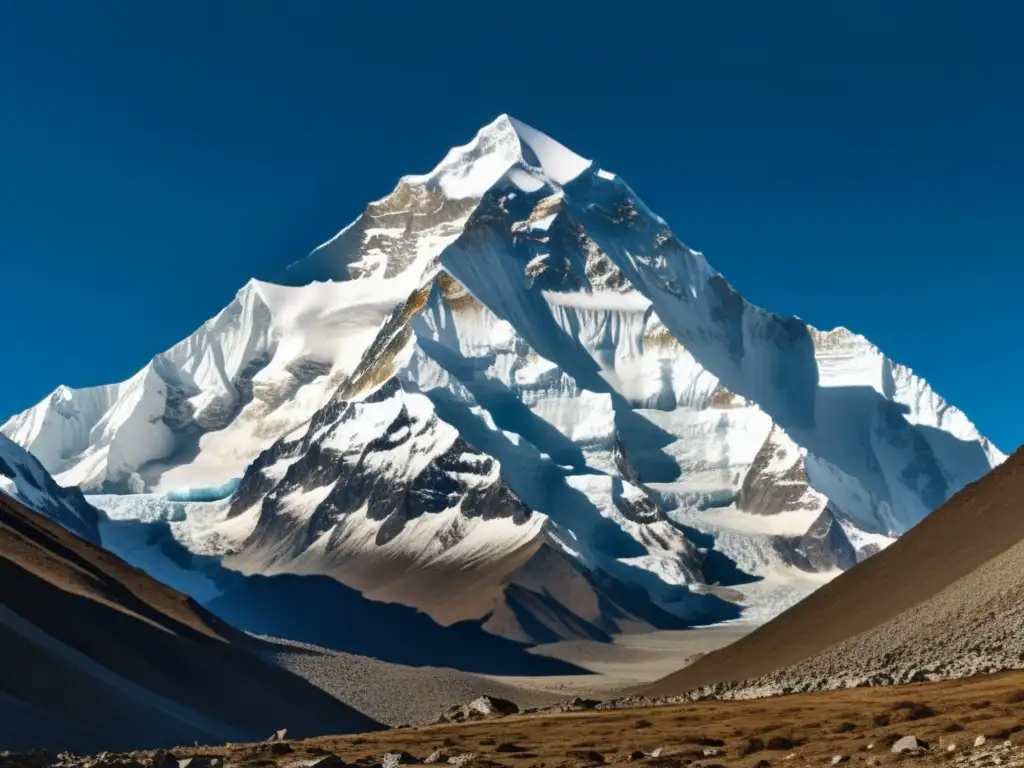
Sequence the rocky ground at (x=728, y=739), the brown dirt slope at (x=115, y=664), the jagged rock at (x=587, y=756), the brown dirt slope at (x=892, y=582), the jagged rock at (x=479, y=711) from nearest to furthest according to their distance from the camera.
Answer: the rocky ground at (x=728, y=739) → the jagged rock at (x=587, y=756) → the jagged rock at (x=479, y=711) → the brown dirt slope at (x=892, y=582) → the brown dirt slope at (x=115, y=664)

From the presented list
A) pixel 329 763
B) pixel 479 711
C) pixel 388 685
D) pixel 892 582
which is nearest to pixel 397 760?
pixel 329 763

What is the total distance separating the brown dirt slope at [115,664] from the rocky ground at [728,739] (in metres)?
25.5

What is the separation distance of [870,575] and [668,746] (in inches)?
1590

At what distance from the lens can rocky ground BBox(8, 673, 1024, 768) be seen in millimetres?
37000

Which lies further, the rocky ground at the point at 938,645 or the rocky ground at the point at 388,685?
the rocky ground at the point at 388,685

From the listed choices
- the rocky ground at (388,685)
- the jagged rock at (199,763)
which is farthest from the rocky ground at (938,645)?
the rocky ground at (388,685)

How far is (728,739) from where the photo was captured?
44375mm

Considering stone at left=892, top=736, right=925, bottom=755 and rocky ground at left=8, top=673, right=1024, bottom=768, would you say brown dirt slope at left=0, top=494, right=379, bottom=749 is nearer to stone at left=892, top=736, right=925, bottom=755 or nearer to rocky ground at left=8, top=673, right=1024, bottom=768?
rocky ground at left=8, top=673, right=1024, bottom=768

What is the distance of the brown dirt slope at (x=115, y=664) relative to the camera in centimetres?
8181

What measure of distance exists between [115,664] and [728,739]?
220 ft

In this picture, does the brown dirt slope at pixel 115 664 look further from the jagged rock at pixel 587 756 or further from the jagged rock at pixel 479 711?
the jagged rock at pixel 587 756

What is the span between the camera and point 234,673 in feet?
380

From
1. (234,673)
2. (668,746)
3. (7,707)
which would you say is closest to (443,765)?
(668,746)

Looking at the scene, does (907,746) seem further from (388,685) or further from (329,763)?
(388,685)
